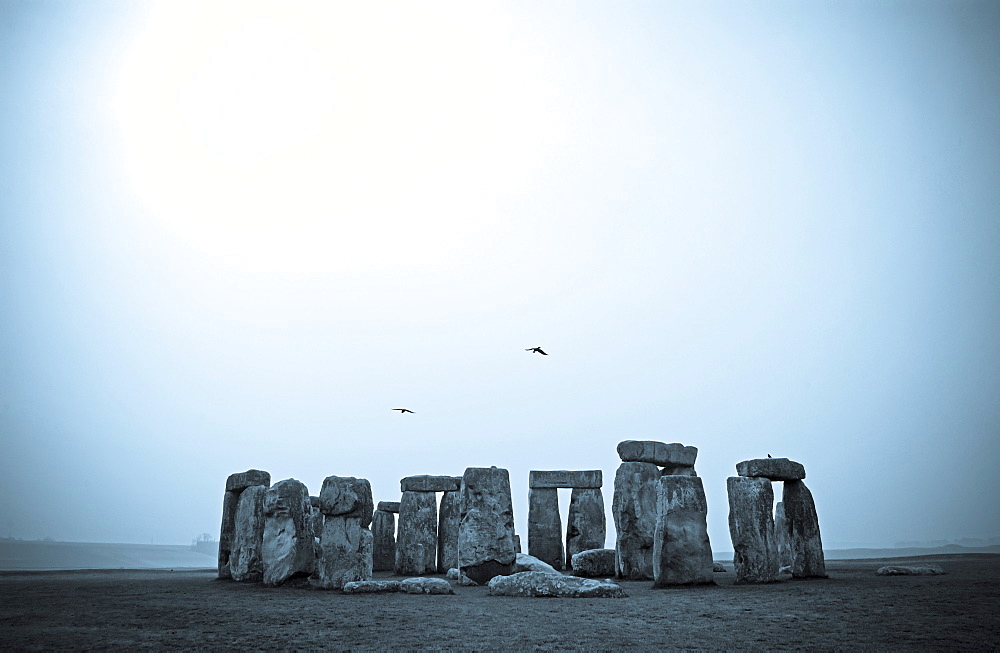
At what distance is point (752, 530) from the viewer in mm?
11359

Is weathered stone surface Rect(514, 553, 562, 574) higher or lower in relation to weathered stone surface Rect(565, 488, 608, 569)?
lower

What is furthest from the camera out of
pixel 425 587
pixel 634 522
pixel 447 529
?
pixel 447 529

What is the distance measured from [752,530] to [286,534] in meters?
7.57

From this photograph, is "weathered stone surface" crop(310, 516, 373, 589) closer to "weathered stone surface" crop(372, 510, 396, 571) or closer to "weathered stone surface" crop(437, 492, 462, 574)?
"weathered stone surface" crop(437, 492, 462, 574)

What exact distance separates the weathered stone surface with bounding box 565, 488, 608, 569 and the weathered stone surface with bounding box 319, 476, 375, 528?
22.4 ft

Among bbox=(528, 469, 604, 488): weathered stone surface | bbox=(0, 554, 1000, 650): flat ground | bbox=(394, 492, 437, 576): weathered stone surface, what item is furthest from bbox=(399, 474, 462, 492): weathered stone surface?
bbox=(0, 554, 1000, 650): flat ground

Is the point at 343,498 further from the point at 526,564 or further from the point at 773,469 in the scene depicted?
the point at 773,469

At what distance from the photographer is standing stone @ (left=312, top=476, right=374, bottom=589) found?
37.4 ft

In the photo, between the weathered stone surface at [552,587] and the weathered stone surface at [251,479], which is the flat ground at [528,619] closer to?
the weathered stone surface at [552,587]

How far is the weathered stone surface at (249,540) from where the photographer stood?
13062 mm

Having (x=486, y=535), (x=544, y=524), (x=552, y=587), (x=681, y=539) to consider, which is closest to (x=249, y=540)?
(x=486, y=535)

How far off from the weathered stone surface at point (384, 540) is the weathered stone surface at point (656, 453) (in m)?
8.27

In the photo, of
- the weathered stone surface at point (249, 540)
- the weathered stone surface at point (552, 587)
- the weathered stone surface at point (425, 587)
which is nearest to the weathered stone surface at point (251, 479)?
the weathered stone surface at point (249, 540)

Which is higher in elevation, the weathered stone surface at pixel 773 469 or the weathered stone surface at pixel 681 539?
the weathered stone surface at pixel 773 469
